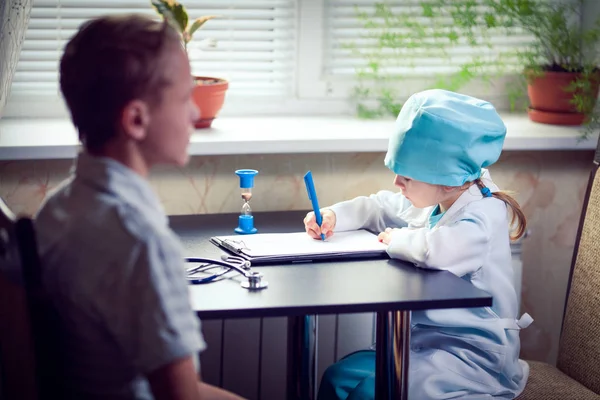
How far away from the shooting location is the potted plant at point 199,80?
211 centimetres

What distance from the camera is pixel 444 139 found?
174 centimetres

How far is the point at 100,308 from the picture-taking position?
106 centimetres

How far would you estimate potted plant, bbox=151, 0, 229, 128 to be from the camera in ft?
6.91

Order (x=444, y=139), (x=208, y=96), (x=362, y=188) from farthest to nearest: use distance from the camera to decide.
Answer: (x=362, y=188) < (x=208, y=96) < (x=444, y=139)

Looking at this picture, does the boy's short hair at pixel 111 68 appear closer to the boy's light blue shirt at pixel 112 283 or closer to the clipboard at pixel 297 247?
the boy's light blue shirt at pixel 112 283

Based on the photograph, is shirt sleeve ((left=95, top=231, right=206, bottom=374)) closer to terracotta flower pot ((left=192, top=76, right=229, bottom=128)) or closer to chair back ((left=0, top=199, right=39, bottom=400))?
chair back ((left=0, top=199, right=39, bottom=400))

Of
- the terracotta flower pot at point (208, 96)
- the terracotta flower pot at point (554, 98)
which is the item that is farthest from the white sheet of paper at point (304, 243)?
the terracotta flower pot at point (554, 98)

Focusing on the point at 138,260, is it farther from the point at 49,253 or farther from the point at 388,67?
the point at 388,67

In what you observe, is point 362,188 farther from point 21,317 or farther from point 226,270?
point 21,317

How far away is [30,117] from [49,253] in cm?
134

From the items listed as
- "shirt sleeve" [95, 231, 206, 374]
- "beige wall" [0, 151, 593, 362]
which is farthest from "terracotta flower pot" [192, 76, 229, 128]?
"shirt sleeve" [95, 231, 206, 374]

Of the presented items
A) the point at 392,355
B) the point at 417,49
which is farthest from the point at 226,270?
the point at 417,49

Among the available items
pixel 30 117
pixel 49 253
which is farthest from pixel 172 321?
pixel 30 117

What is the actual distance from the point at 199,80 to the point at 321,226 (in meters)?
0.63
